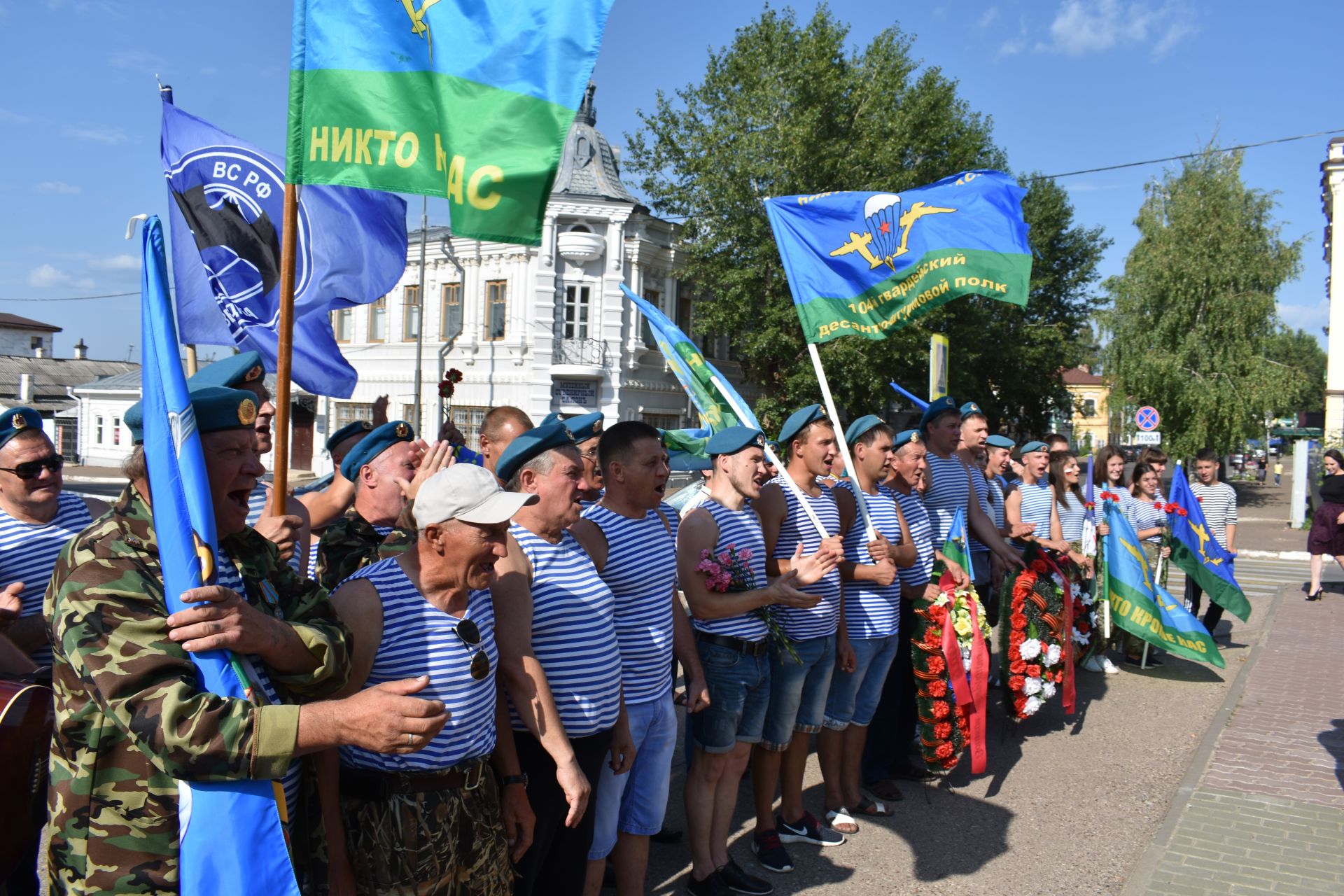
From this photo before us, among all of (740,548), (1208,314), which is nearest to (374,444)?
(740,548)

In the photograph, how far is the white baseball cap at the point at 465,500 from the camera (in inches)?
107

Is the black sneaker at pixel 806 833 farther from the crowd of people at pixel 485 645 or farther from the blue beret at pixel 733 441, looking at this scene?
the blue beret at pixel 733 441

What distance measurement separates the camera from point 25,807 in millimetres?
2758

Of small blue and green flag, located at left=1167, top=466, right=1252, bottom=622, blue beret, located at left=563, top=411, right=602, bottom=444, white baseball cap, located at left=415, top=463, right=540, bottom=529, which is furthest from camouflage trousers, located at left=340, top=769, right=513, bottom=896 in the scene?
small blue and green flag, located at left=1167, top=466, right=1252, bottom=622

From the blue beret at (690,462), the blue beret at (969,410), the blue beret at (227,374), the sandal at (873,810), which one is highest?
the blue beret at (969,410)

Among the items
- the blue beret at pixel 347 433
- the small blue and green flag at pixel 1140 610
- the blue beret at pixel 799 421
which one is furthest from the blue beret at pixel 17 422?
the small blue and green flag at pixel 1140 610

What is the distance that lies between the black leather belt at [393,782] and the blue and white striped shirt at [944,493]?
4.40 metres

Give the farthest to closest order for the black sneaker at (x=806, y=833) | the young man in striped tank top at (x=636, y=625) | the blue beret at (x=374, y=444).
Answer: the black sneaker at (x=806, y=833)
the blue beret at (x=374, y=444)
the young man in striped tank top at (x=636, y=625)

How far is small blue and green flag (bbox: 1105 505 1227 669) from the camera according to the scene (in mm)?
8195

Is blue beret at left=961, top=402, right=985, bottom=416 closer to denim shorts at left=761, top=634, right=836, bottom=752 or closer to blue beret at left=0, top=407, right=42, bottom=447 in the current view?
denim shorts at left=761, top=634, right=836, bottom=752

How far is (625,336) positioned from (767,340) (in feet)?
19.2

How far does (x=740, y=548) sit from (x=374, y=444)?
1668 mm

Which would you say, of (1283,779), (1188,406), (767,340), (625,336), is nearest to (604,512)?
(1283,779)

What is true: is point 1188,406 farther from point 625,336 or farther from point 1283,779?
point 1283,779
